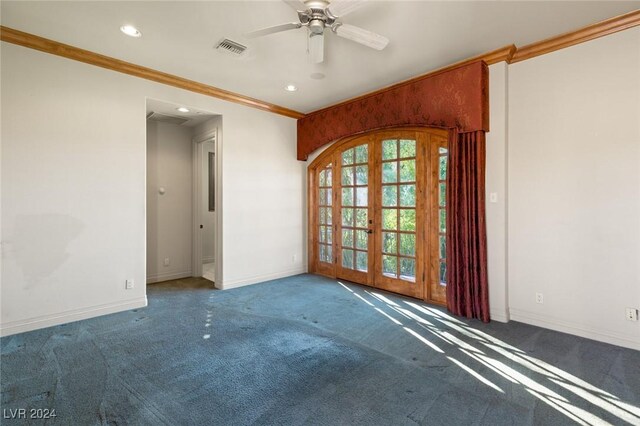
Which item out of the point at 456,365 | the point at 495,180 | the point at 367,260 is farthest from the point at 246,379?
the point at 495,180

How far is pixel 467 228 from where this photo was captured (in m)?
3.38

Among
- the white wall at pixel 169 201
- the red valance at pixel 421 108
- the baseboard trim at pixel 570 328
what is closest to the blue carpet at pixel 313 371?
the baseboard trim at pixel 570 328

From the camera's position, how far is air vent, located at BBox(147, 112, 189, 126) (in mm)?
4546

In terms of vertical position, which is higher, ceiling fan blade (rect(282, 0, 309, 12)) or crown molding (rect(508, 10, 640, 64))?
crown molding (rect(508, 10, 640, 64))

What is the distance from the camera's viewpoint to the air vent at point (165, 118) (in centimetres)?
455

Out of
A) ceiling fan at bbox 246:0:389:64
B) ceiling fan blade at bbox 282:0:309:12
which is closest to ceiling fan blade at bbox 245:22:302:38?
ceiling fan at bbox 246:0:389:64

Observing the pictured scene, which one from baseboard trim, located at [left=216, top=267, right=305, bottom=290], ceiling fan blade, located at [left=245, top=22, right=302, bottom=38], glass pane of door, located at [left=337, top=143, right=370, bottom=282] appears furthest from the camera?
glass pane of door, located at [left=337, top=143, right=370, bottom=282]

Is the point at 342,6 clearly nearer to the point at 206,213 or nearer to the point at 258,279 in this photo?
the point at 258,279

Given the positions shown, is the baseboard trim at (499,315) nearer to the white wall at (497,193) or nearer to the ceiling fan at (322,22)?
the white wall at (497,193)

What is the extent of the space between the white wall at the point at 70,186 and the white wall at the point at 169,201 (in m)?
1.31

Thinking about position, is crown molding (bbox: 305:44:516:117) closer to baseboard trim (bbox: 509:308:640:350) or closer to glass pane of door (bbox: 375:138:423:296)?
glass pane of door (bbox: 375:138:423:296)

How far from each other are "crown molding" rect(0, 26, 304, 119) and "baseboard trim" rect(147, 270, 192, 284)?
3.02 metres

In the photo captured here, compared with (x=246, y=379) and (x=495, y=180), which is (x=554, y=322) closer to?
(x=495, y=180)

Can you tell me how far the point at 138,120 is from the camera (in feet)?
12.2
